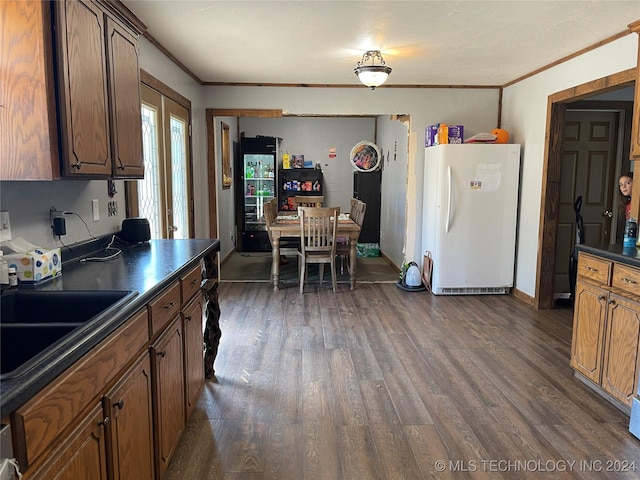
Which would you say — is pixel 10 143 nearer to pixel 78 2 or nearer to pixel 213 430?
pixel 78 2

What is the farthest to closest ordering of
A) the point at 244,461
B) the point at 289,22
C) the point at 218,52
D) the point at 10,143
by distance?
the point at 218,52 < the point at 289,22 < the point at 244,461 < the point at 10,143

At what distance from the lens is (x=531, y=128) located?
15.1 ft

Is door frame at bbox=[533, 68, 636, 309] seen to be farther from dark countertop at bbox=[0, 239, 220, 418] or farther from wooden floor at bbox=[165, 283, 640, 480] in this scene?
dark countertop at bbox=[0, 239, 220, 418]

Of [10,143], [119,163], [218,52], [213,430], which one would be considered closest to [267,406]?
[213,430]

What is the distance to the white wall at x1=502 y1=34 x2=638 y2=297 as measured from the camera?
13.0 ft

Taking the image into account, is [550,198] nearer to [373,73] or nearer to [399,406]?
[373,73]

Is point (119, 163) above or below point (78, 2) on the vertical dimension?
below

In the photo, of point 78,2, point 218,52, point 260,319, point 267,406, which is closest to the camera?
point 78,2

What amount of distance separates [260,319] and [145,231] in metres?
1.61

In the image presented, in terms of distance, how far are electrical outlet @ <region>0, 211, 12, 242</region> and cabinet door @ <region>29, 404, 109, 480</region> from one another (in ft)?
3.04

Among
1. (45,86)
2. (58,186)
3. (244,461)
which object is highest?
(45,86)

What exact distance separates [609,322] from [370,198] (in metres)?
5.24

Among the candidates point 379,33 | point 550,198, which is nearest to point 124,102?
point 379,33

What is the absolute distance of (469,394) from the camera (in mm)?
2699
